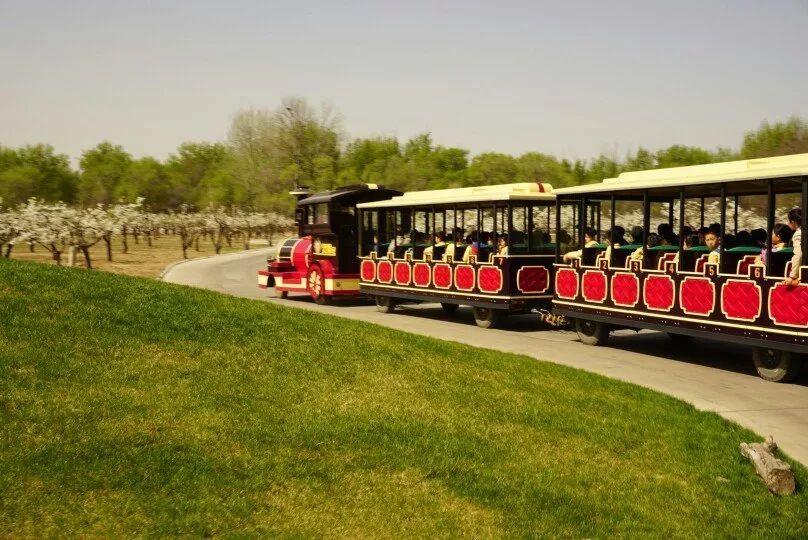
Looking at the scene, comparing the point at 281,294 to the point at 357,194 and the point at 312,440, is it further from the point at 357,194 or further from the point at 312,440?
the point at 312,440

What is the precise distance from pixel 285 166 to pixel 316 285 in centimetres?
6706

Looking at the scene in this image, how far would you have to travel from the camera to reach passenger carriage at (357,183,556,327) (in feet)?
59.3

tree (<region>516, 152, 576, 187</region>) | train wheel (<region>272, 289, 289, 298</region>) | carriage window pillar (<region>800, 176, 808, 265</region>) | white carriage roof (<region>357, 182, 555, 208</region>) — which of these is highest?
tree (<region>516, 152, 576, 187</region>)

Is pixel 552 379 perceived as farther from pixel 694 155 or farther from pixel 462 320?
pixel 694 155

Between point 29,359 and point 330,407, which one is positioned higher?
point 29,359

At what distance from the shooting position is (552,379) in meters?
11.2

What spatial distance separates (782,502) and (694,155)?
64.7 meters

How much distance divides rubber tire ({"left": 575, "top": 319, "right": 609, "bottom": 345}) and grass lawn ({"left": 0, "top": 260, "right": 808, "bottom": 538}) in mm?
4449

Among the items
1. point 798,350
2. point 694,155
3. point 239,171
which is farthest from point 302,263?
point 239,171

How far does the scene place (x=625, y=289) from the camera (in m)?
14.9

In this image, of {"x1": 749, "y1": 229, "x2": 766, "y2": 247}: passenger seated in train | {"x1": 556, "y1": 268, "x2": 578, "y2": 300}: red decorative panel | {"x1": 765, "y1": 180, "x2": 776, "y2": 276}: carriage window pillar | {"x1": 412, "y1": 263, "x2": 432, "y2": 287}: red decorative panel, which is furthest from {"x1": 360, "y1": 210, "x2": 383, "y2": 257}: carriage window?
{"x1": 765, "y1": 180, "x2": 776, "y2": 276}: carriage window pillar

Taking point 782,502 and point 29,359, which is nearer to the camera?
point 782,502

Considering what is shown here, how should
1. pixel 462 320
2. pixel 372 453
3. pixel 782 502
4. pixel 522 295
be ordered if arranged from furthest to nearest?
pixel 462 320 < pixel 522 295 < pixel 372 453 < pixel 782 502

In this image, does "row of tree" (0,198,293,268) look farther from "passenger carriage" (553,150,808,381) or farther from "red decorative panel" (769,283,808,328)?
"red decorative panel" (769,283,808,328)
